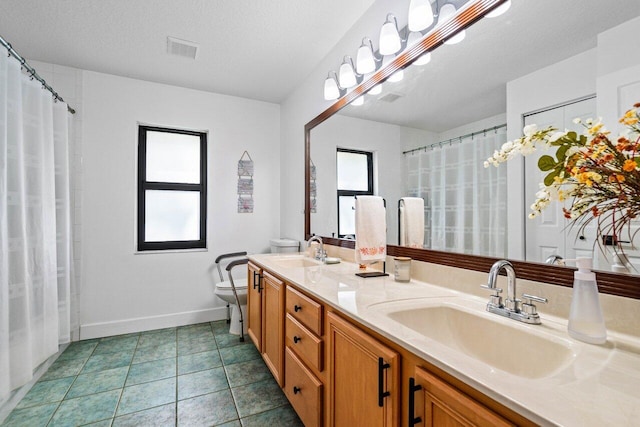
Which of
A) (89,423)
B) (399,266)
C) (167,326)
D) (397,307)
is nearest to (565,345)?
(397,307)

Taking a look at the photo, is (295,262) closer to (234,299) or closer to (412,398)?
(234,299)

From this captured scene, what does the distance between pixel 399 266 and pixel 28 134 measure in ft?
8.09

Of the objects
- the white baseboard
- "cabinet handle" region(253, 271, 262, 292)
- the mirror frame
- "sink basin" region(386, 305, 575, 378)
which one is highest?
the mirror frame

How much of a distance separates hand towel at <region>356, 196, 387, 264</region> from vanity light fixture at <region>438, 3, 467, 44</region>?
853mm

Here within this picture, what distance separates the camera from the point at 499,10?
1.17 m

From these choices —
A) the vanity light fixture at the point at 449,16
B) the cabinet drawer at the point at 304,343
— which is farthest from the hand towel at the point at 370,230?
the vanity light fixture at the point at 449,16

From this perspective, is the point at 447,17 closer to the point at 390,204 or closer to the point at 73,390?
the point at 390,204

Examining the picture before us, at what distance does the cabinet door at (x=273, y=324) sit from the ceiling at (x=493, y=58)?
123 cm

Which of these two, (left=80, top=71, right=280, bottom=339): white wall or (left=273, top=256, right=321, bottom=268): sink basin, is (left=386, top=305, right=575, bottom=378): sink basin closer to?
(left=273, top=256, right=321, bottom=268): sink basin

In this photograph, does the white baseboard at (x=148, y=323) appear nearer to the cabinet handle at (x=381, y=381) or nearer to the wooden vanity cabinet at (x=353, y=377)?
the wooden vanity cabinet at (x=353, y=377)

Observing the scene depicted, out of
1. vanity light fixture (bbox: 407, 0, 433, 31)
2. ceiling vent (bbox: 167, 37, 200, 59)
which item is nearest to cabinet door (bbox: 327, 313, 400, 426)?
vanity light fixture (bbox: 407, 0, 433, 31)

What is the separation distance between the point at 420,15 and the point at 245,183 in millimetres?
2445

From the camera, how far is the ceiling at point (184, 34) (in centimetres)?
195

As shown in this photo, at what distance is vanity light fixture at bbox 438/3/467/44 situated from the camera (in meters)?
1.33
